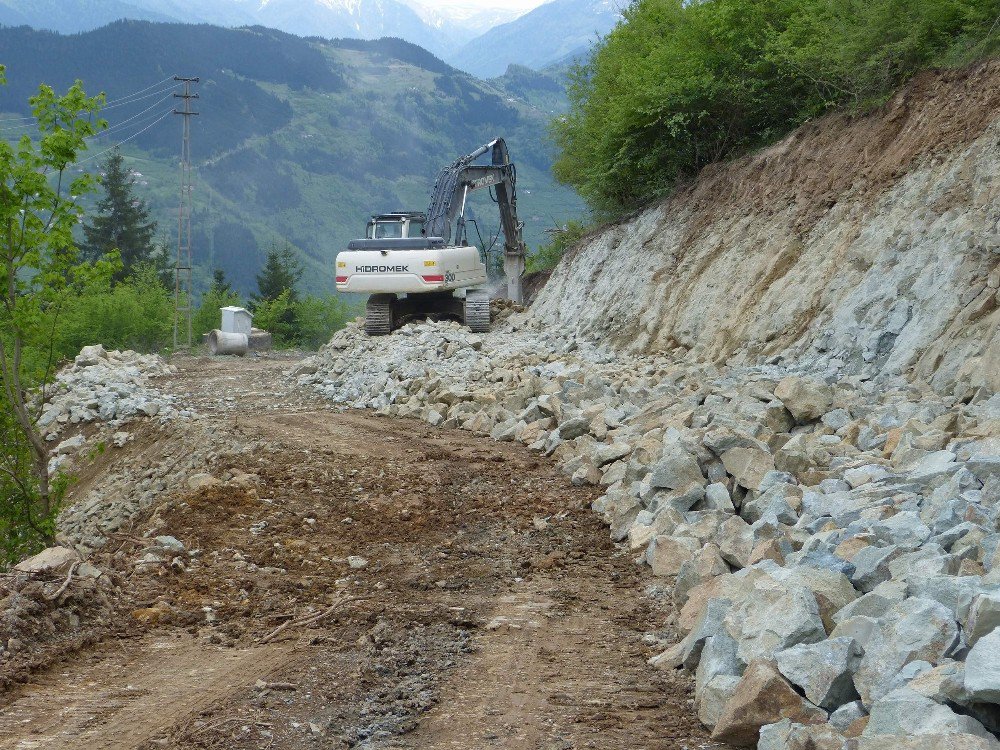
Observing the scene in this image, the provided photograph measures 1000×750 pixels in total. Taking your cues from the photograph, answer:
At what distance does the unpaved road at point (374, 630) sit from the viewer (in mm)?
4383

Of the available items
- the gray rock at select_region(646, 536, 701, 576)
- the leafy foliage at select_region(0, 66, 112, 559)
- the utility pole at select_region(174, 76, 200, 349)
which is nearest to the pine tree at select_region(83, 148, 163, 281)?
the utility pole at select_region(174, 76, 200, 349)

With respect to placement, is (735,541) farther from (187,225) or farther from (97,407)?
(187,225)

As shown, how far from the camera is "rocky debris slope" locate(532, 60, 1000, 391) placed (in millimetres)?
9711

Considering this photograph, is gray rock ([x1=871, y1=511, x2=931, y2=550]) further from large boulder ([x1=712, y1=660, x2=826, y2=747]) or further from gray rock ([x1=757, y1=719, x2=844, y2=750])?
gray rock ([x1=757, y1=719, x2=844, y2=750])

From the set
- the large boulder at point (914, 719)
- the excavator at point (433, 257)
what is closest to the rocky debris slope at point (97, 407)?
the excavator at point (433, 257)

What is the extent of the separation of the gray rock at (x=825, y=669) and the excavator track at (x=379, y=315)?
18.9 meters

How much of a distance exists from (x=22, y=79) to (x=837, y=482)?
193m

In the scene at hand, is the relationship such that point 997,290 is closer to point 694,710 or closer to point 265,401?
point 694,710

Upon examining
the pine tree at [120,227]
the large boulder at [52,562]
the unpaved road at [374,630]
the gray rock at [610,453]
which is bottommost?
the unpaved road at [374,630]

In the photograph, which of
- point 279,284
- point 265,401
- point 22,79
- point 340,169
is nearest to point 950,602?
point 265,401

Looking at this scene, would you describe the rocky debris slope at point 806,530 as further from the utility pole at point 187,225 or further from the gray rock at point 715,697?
the utility pole at point 187,225

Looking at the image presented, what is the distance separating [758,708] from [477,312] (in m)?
19.4

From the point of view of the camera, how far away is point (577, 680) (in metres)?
4.95

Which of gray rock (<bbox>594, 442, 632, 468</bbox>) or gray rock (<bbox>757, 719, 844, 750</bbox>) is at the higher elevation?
gray rock (<bbox>594, 442, 632, 468</bbox>)
